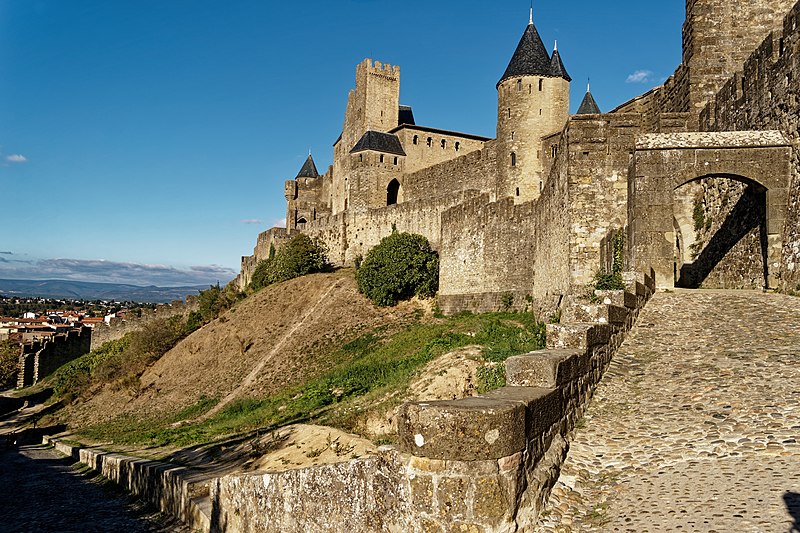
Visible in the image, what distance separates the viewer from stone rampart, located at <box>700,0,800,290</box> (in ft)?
39.1

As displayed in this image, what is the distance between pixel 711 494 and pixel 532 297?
18.8 meters

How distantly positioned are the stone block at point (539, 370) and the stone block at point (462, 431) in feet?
3.76

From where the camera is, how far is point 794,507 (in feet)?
15.6

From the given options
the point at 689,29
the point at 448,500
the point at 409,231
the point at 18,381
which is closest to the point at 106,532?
the point at 448,500

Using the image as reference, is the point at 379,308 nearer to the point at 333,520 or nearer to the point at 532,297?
the point at 532,297

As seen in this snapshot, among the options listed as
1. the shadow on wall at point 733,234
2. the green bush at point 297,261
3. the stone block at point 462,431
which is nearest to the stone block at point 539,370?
the stone block at point 462,431

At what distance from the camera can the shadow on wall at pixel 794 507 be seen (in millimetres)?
4489

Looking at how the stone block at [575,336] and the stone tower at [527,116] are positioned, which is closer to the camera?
the stone block at [575,336]

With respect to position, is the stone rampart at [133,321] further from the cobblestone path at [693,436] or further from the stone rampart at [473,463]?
the cobblestone path at [693,436]

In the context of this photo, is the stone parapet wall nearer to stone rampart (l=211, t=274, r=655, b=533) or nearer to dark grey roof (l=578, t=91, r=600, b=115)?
stone rampart (l=211, t=274, r=655, b=533)

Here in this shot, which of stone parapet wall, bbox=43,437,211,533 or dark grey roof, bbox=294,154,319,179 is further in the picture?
dark grey roof, bbox=294,154,319,179

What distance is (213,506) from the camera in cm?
1045

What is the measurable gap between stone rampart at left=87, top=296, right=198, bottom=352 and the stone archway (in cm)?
4075

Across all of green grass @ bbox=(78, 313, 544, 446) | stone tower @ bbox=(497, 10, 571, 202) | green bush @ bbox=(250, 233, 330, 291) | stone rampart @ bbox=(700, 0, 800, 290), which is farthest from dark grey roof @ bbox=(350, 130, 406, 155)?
stone rampart @ bbox=(700, 0, 800, 290)
